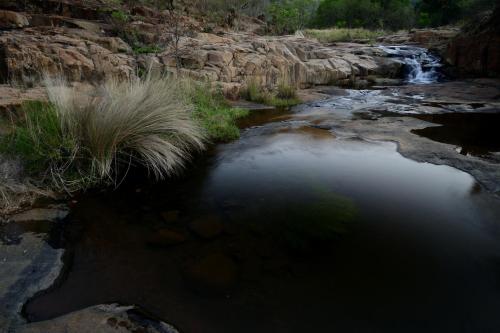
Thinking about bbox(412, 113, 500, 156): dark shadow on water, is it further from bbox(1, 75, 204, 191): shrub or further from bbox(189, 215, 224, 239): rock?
bbox(1, 75, 204, 191): shrub

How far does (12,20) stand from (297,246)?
10.8m

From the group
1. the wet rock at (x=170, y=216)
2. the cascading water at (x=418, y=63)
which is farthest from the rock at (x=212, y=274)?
the cascading water at (x=418, y=63)

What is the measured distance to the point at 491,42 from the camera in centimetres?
1198

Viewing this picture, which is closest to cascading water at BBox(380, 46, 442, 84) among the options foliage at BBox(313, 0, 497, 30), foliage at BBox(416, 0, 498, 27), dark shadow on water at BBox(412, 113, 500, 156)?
dark shadow on water at BBox(412, 113, 500, 156)

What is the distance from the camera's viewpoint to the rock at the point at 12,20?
8.84 meters

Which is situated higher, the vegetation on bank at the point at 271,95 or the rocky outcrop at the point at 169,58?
the rocky outcrop at the point at 169,58

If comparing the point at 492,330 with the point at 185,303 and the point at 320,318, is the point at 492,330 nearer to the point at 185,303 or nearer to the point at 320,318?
the point at 320,318

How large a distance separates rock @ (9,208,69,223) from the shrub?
39 centimetres

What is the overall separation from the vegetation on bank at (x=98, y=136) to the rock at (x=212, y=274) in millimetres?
1828

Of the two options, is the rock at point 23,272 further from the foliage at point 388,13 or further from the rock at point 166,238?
the foliage at point 388,13

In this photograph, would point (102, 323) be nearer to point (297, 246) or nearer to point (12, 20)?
point (297, 246)

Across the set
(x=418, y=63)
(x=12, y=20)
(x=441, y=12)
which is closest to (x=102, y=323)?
(x=12, y=20)

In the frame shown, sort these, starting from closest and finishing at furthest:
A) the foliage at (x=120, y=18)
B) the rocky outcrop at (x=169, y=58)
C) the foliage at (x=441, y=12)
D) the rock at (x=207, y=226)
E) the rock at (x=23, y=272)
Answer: the rock at (x=23, y=272) → the rock at (x=207, y=226) → the rocky outcrop at (x=169, y=58) → the foliage at (x=120, y=18) → the foliage at (x=441, y=12)

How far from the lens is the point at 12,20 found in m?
9.05
